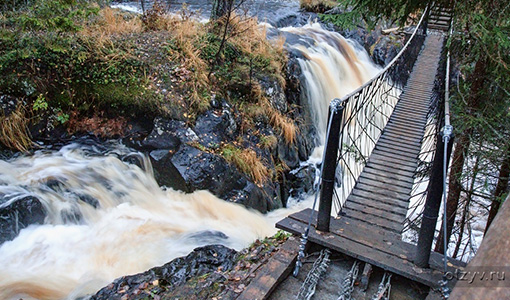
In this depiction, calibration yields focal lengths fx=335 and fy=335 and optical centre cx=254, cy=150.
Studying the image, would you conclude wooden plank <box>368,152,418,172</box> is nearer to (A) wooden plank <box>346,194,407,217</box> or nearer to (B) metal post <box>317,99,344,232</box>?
(A) wooden plank <box>346,194,407,217</box>

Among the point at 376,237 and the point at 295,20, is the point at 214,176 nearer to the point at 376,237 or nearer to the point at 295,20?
the point at 376,237

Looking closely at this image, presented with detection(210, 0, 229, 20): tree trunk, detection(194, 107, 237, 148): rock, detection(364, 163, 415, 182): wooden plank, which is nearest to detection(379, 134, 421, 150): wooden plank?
detection(364, 163, 415, 182): wooden plank

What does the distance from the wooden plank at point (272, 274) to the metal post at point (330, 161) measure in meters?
0.30

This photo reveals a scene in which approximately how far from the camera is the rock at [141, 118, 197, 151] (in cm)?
548

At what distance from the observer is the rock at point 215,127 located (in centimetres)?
573

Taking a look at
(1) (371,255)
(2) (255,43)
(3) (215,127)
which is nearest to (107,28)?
(3) (215,127)

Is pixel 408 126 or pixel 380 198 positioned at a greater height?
pixel 408 126

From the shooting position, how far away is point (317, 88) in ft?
27.9

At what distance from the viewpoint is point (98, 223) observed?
14.8 feet

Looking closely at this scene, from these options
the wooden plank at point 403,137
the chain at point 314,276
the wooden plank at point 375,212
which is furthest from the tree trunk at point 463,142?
the chain at point 314,276

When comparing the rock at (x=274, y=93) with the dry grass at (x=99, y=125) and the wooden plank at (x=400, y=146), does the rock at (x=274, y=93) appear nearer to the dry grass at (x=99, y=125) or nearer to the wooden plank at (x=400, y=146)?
the wooden plank at (x=400, y=146)

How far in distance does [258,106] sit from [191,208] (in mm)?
2583

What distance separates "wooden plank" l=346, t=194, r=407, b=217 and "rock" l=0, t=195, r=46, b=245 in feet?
12.6

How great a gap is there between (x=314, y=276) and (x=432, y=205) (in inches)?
38.2
